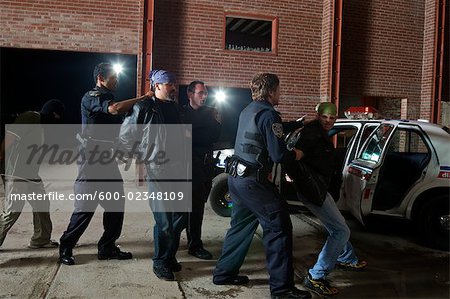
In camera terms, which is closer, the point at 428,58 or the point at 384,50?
the point at 384,50

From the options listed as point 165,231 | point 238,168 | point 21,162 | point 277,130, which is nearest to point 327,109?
point 277,130

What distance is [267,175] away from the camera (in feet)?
11.3

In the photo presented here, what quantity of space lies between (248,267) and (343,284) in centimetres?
97

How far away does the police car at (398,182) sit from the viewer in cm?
523

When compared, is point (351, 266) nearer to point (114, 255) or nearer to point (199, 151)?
point (199, 151)

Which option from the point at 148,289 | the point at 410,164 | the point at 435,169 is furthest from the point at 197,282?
the point at 410,164

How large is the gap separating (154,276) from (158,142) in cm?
130

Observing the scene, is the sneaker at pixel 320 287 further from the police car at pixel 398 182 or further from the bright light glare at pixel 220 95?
the bright light glare at pixel 220 95

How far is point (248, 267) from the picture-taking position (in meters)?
4.41

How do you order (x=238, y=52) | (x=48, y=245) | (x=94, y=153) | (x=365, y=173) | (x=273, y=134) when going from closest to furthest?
(x=273, y=134) → (x=94, y=153) → (x=48, y=245) → (x=365, y=173) → (x=238, y=52)

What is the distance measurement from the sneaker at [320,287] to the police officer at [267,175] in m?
0.24

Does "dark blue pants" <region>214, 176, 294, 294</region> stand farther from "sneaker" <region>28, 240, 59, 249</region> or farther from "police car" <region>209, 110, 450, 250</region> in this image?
"sneaker" <region>28, 240, 59, 249</region>

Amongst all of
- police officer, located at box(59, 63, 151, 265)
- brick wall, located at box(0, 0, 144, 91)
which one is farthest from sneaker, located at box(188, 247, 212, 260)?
brick wall, located at box(0, 0, 144, 91)

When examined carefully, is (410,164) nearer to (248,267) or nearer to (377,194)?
(377,194)
